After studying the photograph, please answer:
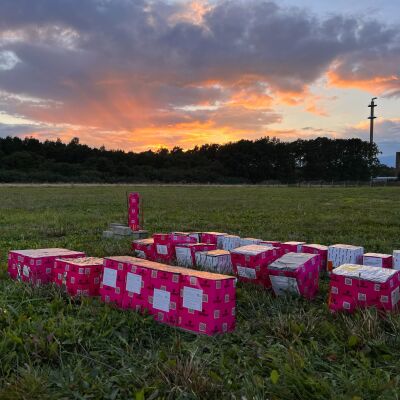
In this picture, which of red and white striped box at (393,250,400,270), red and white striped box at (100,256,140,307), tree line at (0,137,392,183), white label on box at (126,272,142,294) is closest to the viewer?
white label on box at (126,272,142,294)

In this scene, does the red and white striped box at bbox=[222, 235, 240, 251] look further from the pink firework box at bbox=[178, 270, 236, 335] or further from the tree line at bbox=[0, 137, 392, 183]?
the tree line at bbox=[0, 137, 392, 183]

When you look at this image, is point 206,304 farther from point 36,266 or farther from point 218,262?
point 36,266

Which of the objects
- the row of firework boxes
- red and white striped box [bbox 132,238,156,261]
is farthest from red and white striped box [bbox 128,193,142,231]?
the row of firework boxes

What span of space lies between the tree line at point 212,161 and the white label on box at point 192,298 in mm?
91666

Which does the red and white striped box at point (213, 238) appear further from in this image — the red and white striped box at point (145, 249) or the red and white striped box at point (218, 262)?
the red and white striped box at point (218, 262)

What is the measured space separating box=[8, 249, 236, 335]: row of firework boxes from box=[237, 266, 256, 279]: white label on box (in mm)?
1177

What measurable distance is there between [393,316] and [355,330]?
0.51 metres

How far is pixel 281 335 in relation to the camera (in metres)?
3.48

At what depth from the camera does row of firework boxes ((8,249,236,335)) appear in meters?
3.65

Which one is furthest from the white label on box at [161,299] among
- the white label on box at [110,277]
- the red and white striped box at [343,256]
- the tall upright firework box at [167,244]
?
the red and white striped box at [343,256]

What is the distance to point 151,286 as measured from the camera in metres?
4.02

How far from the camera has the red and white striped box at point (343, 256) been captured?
578 cm

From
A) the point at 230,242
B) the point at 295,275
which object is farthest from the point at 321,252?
the point at 295,275

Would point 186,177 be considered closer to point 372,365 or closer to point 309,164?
point 309,164
